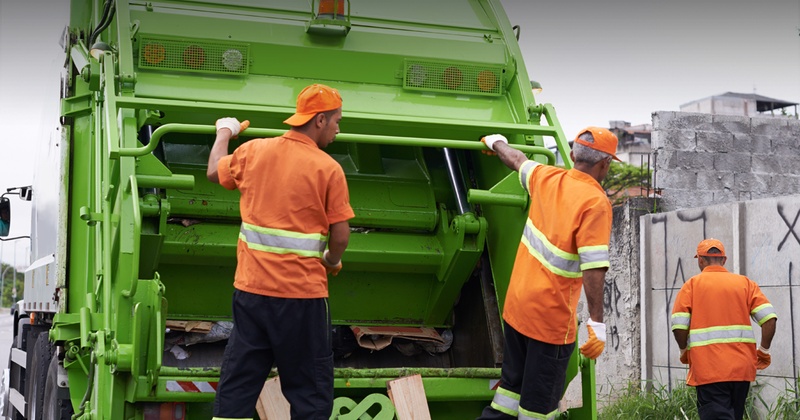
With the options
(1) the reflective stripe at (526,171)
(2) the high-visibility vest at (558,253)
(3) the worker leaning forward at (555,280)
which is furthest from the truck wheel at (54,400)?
(1) the reflective stripe at (526,171)

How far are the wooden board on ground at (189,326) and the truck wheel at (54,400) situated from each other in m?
0.64

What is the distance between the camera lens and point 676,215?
7.44m

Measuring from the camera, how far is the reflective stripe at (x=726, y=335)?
18.5 ft

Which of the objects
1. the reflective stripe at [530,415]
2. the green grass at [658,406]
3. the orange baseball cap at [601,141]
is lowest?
the green grass at [658,406]

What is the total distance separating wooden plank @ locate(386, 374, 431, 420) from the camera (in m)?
4.23

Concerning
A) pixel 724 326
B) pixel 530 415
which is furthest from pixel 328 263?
pixel 724 326

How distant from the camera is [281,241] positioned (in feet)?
11.9

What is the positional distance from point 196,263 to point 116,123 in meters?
1.01

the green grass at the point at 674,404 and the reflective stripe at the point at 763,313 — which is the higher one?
the reflective stripe at the point at 763,313

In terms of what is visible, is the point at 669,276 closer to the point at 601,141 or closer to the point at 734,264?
the point at 734,264

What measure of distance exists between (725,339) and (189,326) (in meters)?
2.83

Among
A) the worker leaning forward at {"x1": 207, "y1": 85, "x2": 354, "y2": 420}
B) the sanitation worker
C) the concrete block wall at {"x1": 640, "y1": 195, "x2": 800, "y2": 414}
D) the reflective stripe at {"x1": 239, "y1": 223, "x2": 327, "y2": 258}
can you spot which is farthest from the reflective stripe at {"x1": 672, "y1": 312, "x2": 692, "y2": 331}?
the reflective stripe at {"x1": 239, "y1": 223, "x2": 327, "y2": 258}

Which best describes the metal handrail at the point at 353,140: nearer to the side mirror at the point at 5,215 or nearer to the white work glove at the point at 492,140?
the white work glove at the point at 492,140

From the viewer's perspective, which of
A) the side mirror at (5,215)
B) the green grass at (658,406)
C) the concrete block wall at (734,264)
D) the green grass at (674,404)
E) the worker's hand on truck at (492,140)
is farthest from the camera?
the side mirror at (5,215)
